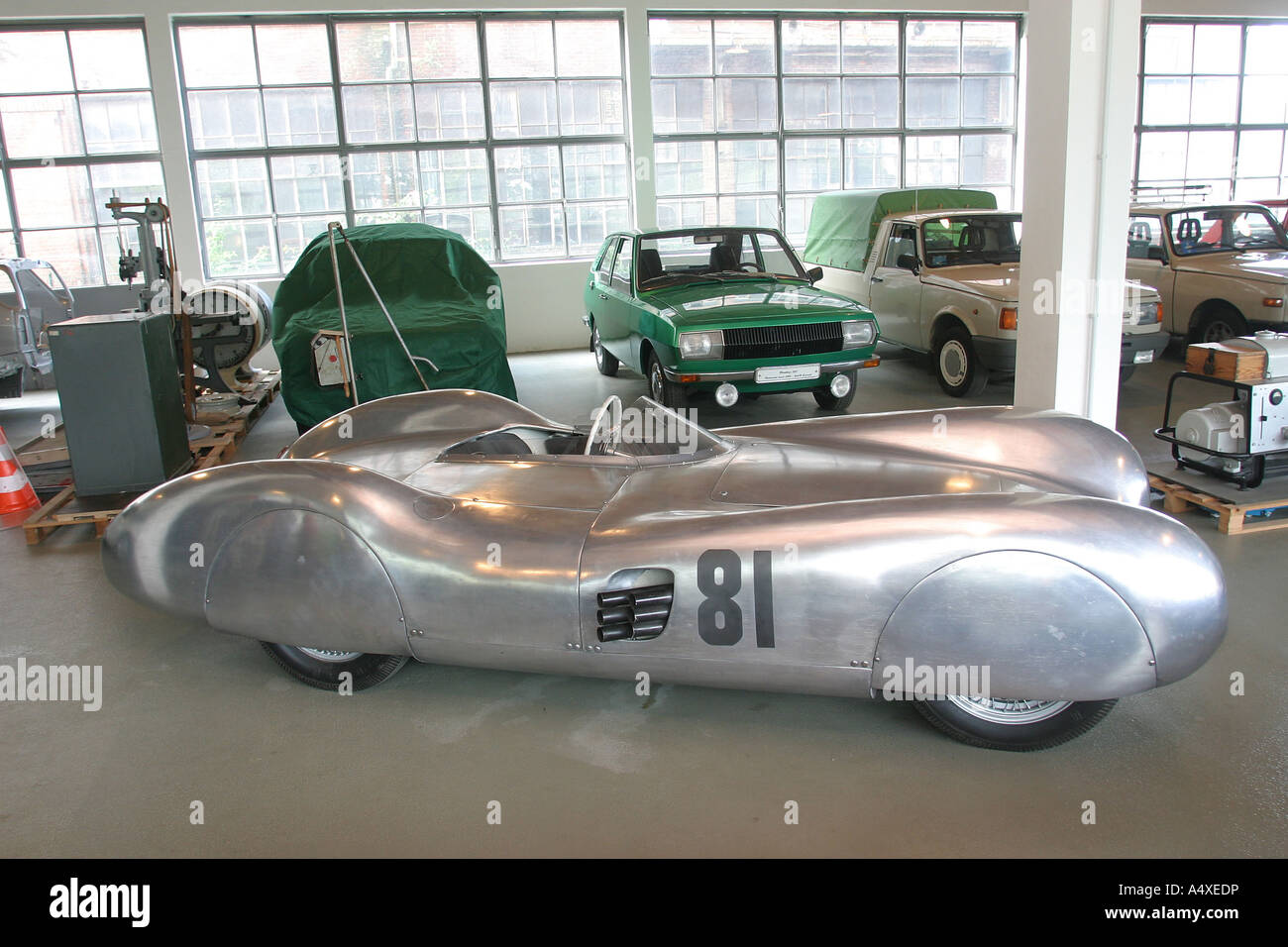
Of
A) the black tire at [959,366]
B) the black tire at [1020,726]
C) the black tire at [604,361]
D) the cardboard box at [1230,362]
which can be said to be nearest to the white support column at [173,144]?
the black tire at [604,361]

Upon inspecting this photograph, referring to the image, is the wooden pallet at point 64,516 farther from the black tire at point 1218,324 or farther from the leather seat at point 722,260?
the black tire at point 1218,324

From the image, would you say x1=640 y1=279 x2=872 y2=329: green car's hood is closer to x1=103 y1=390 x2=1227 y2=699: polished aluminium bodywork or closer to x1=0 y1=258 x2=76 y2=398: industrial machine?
x1=103 y1=390 x2=1227 y2=699: polished aluminium bodywork

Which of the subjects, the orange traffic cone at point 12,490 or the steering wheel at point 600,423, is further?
the orange traffic cone at point 12,490

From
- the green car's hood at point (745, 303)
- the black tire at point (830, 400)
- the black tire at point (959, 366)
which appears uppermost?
the green car's hood at point (745, 303)

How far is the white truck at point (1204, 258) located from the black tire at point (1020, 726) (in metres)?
7.42

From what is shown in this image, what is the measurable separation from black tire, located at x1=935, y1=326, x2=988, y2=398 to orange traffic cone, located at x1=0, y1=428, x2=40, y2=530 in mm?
7317

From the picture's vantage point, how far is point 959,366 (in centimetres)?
837

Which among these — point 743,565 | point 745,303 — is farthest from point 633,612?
point 745,303

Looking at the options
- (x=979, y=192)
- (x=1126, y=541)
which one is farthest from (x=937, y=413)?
(x=979, y=192)

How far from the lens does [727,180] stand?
13.4 m

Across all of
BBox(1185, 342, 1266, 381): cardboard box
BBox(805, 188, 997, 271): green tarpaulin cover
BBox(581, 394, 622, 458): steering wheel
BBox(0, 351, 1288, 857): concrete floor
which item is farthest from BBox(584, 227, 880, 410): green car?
BBox(0, 351, 1288, 857): concrete floor

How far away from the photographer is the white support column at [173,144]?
1148cm
